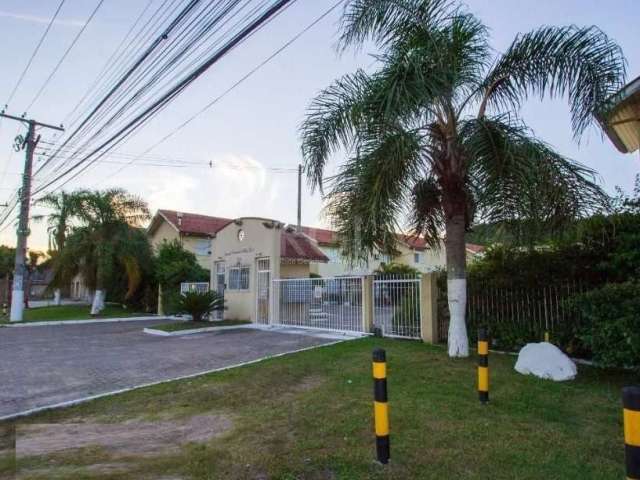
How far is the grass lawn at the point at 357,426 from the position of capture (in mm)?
3927

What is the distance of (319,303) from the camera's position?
15242mm

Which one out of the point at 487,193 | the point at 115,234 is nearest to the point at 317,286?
the point at 487,193

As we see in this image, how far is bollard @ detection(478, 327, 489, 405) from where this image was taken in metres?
5.47

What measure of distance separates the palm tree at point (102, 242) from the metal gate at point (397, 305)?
16204 mm

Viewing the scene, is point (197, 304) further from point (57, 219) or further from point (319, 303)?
point (57, 219)

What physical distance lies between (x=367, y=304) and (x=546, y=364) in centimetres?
651

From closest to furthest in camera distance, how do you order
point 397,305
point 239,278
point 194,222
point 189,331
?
point 397,305, point 189,331, point 239,278, point 194,222

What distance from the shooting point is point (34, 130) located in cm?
2284

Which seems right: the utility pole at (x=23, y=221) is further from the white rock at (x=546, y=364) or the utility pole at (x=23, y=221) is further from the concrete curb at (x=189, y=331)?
A: the white rock at (x=546, y=364)

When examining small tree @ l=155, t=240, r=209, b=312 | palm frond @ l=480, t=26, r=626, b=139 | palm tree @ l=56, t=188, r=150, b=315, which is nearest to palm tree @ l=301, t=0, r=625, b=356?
palm frond @ l=480, t=26, r=626, b=139

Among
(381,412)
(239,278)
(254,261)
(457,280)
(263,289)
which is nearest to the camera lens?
(381,412)

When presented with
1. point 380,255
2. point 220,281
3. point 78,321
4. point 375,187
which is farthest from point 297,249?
point 375,187

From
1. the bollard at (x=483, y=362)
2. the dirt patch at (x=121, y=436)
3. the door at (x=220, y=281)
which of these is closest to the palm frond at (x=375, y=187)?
the bollard at (x=483, y=362)

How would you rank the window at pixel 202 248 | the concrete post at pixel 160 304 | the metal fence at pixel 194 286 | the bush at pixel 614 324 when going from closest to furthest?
the bush at pixel 614 324 → the metal fence at pixel 194 286 → the concrete post at pixel 160 304 → the window at pixel 202 248
